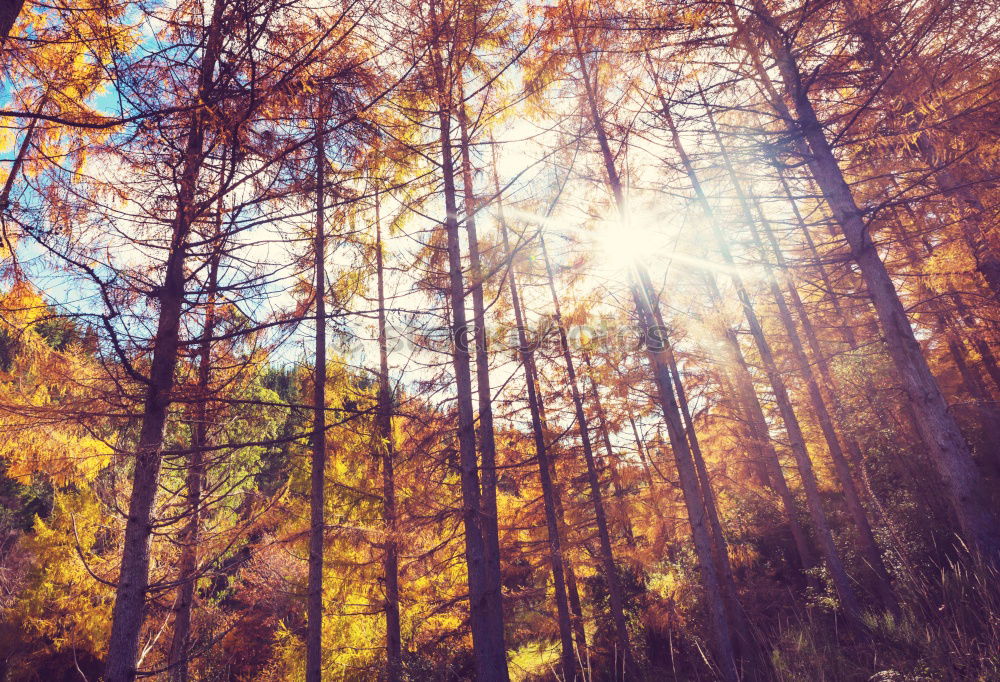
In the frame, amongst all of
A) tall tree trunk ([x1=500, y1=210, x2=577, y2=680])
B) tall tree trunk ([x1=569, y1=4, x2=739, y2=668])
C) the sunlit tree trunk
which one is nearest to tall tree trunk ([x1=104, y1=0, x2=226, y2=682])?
tall tree trunk ([x1=569, y1=4, x2=739, y2=668])

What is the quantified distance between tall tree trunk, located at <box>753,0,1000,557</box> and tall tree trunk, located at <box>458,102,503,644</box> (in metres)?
4.69

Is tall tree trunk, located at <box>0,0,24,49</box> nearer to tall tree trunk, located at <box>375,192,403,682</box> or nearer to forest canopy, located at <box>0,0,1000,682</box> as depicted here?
forest canopy, located at <box>0,0,1000,682</box>

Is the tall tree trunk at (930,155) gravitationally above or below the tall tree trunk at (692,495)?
above

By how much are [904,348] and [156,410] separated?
8.33 m

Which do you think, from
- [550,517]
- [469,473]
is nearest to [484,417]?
[469,473]

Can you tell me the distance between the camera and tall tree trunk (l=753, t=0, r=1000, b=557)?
191 inches

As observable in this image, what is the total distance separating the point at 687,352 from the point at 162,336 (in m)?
11.4

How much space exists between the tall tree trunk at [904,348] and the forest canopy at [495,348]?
0.12 feet

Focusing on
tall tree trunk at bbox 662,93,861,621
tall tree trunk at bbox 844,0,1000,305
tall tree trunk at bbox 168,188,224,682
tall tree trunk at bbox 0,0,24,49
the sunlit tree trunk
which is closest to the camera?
tall tree trunk at bbox 0,0,24,49

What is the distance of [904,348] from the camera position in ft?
17.8

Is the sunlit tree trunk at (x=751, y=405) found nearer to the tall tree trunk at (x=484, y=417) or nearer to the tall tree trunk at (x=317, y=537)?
the tall tree trunk at (x=484, y=417)

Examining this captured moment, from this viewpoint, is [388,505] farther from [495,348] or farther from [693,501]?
[693,501]

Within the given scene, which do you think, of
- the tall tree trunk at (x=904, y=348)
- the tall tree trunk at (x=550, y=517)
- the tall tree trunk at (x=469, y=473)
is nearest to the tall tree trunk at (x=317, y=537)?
the tall tree trunk at (x=469, y=473)

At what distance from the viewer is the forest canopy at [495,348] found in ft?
11.4
